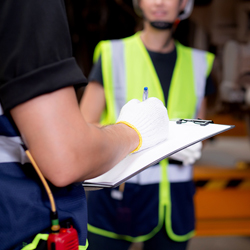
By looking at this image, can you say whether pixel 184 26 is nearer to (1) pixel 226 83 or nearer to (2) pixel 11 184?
(1) pixel 226 83

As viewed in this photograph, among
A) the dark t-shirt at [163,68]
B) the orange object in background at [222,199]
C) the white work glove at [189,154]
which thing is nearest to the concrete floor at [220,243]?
the orange object in background at [222,199]

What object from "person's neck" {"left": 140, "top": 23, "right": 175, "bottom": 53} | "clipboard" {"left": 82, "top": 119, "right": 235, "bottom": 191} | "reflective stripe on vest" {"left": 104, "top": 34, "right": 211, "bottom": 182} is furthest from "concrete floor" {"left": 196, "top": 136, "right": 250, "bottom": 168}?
"clipboard" {"left": 82, "top": 119, "right": 235, "bottom": 191}

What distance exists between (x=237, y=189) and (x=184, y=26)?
159cm

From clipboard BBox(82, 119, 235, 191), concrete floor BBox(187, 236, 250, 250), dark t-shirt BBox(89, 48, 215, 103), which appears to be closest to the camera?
clipboard BBox(82, 119, 235, 191)

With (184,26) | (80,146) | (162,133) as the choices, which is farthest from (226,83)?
(80,146)

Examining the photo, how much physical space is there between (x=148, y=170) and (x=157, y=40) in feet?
1.41

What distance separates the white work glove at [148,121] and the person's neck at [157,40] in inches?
21.5

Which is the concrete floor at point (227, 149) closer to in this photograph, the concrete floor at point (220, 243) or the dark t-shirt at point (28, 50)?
the concrete floor at point (220, 243)

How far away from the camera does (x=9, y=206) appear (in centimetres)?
49

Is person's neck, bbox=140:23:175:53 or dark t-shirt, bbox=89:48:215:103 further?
person's neck, bbox=140:23:175:53

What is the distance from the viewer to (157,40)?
1119mm

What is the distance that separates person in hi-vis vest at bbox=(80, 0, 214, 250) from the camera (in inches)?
42.7

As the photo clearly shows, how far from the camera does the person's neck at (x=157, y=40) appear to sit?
1.11m

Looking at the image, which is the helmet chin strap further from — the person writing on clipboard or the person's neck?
the person writing on clipboard
